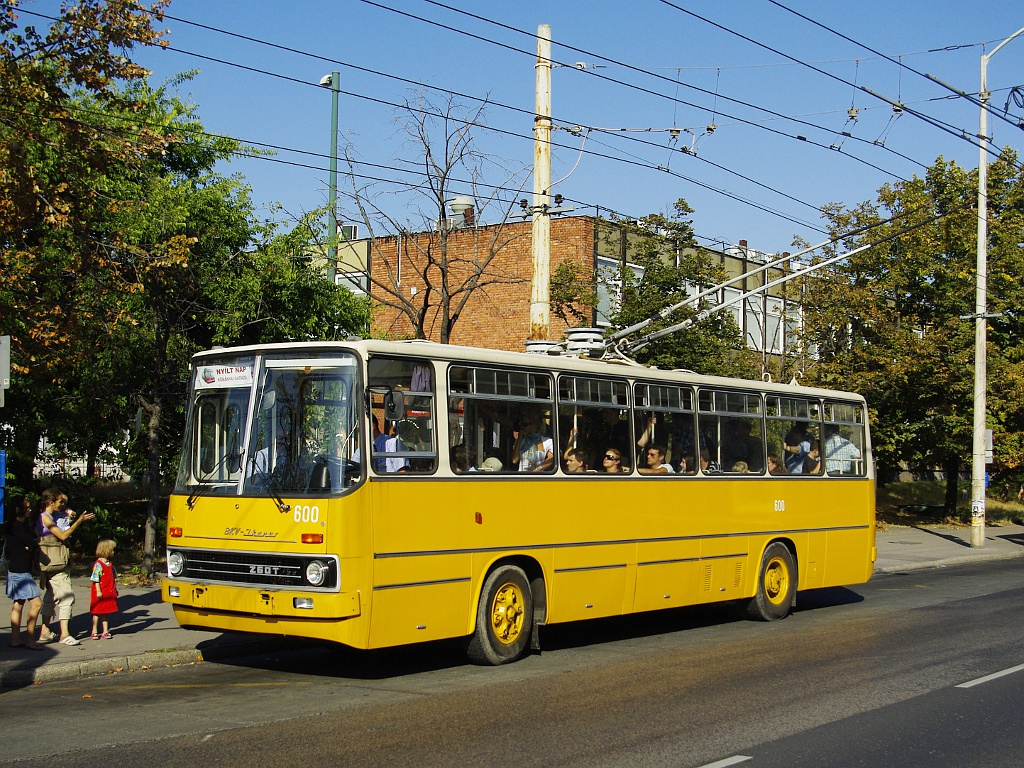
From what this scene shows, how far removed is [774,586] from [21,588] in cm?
981

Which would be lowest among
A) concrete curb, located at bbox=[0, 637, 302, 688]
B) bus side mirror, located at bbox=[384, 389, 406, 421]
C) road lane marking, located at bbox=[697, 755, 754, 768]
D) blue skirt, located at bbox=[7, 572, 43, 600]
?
concrete curb, located at bbox=[0, 637, 302, 688]

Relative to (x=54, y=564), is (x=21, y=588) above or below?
below

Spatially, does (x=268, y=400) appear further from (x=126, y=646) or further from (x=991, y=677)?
(x=991, y=677)

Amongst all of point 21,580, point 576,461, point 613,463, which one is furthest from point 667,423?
point 21,580

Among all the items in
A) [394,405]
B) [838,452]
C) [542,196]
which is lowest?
[838,452]

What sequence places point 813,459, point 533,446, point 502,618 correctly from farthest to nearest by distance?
1. point 813,459
2. point 533,446
3. point 502,618

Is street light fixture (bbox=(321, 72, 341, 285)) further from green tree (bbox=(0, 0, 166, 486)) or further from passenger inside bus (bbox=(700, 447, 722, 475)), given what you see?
passenger inside bus (bbox=(700, 447, 722, 475))

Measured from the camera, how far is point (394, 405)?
10.4 meters

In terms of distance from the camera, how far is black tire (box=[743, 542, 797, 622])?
52.0ft

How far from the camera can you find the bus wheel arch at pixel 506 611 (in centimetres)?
1138

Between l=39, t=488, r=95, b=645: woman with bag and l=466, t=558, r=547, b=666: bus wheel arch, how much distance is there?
4442 mm

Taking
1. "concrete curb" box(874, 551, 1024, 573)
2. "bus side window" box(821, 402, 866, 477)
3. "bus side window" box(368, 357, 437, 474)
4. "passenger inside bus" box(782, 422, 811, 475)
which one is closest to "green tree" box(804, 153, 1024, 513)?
"concrete curb" box(874, 551, 1024, 573)

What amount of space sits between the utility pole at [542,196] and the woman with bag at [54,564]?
7059 millimetres

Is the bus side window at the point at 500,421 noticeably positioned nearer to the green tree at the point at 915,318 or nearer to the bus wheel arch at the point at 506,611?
the bus wheel arch at the point at 506,611
